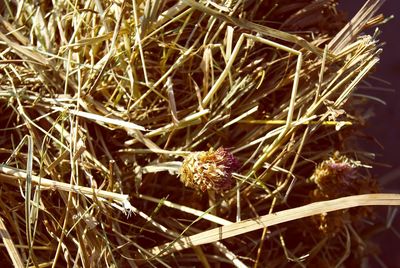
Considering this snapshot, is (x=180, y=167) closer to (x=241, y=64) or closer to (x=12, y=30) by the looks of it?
(x=241, y=64)

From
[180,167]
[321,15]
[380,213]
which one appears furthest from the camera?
[380,213]

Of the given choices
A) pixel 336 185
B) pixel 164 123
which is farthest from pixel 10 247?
pixel 336 185

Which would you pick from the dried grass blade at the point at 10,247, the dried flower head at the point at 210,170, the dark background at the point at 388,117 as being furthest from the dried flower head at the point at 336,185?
the dark background at the point at 388,117

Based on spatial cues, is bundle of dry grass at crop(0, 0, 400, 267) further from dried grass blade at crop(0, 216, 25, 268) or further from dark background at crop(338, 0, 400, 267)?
dark background at crop(338, 0, 400, 267)

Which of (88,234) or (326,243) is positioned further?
(326,243)

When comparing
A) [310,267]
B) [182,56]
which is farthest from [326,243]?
[182,56]

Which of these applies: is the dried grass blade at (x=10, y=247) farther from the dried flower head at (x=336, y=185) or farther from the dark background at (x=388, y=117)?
the dark background at (x=388, y=117)
